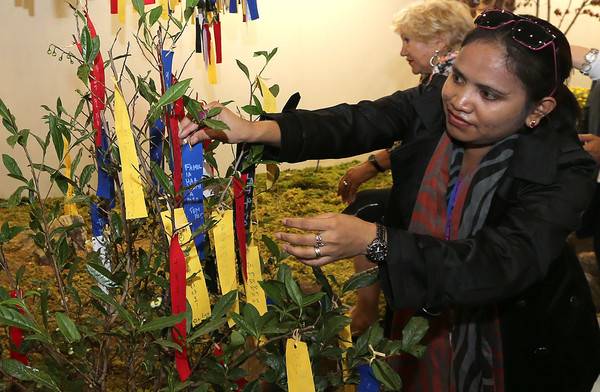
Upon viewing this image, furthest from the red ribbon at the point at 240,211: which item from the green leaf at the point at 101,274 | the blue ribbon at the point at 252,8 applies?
the blue ribbon at the point at 252,8

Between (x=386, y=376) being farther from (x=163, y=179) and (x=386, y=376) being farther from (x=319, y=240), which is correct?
(x=163, y=179)

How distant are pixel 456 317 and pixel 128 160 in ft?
2.74

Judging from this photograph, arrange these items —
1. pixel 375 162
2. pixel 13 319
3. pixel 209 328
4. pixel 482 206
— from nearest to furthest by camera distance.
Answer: pixel 13 319 → pixel 209 328 → pixel 482 206 → pixel 375 162

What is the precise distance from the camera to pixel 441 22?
2244 mm

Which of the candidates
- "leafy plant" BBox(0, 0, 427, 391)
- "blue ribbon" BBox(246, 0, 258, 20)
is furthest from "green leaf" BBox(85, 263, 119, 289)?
"blue ribbon" BBox(246, 0, 258, 20)

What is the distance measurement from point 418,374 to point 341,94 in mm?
2432

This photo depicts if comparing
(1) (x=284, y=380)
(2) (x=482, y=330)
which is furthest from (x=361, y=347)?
(2) (x=482, y=330)

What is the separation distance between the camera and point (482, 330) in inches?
52.9

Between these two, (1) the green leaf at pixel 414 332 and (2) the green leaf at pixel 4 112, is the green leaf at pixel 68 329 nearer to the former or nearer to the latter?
(2) the green leaf at pixel 4 112

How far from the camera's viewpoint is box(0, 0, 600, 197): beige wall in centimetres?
265

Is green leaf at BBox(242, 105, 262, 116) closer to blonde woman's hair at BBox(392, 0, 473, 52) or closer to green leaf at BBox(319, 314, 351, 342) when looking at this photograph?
green leaf at BBox(319, 314, 351, 342)

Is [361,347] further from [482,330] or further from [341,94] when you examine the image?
[341,94]

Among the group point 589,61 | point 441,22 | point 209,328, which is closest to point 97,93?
point 209,328

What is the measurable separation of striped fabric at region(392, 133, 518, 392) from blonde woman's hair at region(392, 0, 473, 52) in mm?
1012
